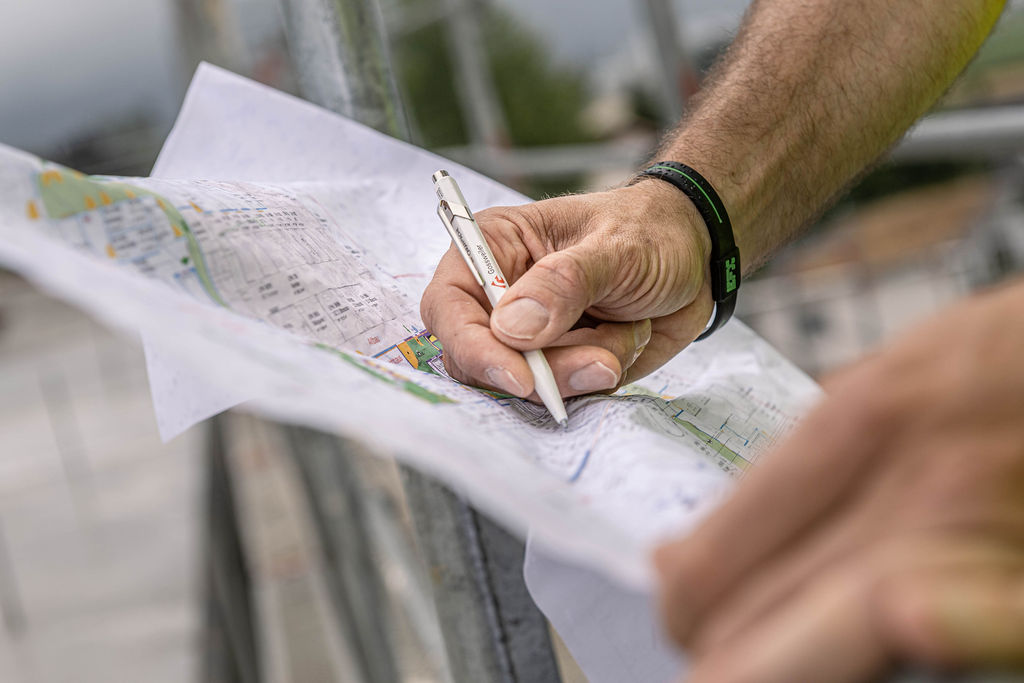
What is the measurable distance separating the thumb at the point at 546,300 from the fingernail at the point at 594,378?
0.07ft

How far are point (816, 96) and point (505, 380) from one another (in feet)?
1.13

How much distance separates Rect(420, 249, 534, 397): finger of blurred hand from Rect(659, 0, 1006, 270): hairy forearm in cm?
22

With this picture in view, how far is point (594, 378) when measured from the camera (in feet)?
1.57

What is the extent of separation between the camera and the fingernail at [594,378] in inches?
18.8

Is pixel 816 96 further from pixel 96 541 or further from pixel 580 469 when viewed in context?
pixel 96 541

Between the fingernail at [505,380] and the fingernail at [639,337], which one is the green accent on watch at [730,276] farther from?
the fingernail at [505,380]

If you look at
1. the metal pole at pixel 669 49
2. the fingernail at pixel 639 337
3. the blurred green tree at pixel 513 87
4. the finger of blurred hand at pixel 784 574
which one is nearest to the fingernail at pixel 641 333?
the fingernail at pixel 639 337

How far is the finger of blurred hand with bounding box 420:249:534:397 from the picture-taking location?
46 cm

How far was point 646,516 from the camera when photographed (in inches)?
11.6

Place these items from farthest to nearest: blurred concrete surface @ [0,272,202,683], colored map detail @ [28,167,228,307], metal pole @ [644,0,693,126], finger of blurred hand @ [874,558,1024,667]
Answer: blurred concrete surface @ [0,272,202,683], metal pole @ [644,0,693,126], colored map detail @ [28,167,228,307], finger of blurred hand @ [874,558,1024,667]

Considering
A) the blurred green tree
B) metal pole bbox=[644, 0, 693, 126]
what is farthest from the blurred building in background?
the blurred green tree

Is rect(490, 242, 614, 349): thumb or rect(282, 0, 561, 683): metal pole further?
rect(282, 0, 561, 683): metal pole

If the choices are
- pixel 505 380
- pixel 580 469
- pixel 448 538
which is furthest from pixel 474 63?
pixel 580 469

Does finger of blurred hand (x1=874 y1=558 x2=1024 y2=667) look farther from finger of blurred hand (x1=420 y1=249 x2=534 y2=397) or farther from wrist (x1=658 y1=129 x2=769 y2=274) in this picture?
wrist (x1=658 y1=129 x2=769 y2=274)
